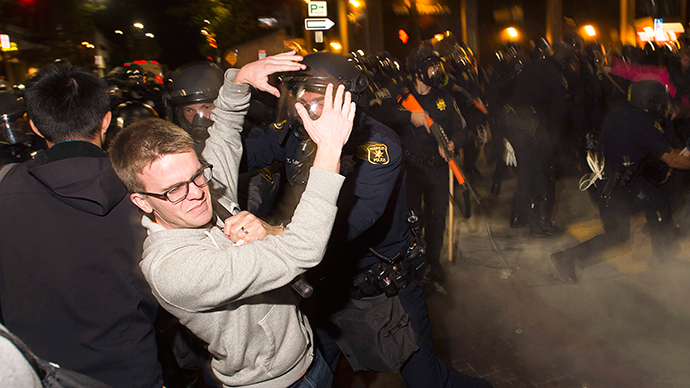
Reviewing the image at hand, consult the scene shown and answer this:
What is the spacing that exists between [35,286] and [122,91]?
5345 millimetres

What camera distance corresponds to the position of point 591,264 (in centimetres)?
466

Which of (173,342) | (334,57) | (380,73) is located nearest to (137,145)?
(334,57)

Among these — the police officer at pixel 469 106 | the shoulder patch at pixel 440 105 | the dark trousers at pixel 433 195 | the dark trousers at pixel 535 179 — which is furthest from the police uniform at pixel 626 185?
the police officer at pixel 469 106

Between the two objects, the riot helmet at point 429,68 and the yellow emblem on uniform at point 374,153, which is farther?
the riot helmet at point 429,68

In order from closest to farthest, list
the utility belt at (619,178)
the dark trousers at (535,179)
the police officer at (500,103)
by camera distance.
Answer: the utility belt at (619,178) → the dark trousers at (535,179) → the police officer at (500,103)

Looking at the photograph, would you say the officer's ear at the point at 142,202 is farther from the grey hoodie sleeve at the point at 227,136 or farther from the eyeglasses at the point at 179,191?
the grey hoodie sleeve at the point at 227,136

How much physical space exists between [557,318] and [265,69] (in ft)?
11.2

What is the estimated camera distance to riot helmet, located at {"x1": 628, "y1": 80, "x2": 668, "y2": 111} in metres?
4.33

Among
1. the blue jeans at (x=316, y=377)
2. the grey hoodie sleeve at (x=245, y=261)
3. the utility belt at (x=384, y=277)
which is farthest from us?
the utility belt at (x=384, y=277)

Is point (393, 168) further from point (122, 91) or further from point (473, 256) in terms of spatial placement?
point (122, 91)

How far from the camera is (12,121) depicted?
150 inches

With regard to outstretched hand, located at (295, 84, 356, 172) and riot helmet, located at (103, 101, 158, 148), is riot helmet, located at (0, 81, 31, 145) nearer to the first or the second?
riot helmet, located at (103, 101, 158, 148)

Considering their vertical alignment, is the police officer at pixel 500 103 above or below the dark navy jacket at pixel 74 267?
below

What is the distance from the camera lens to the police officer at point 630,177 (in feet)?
14.2
